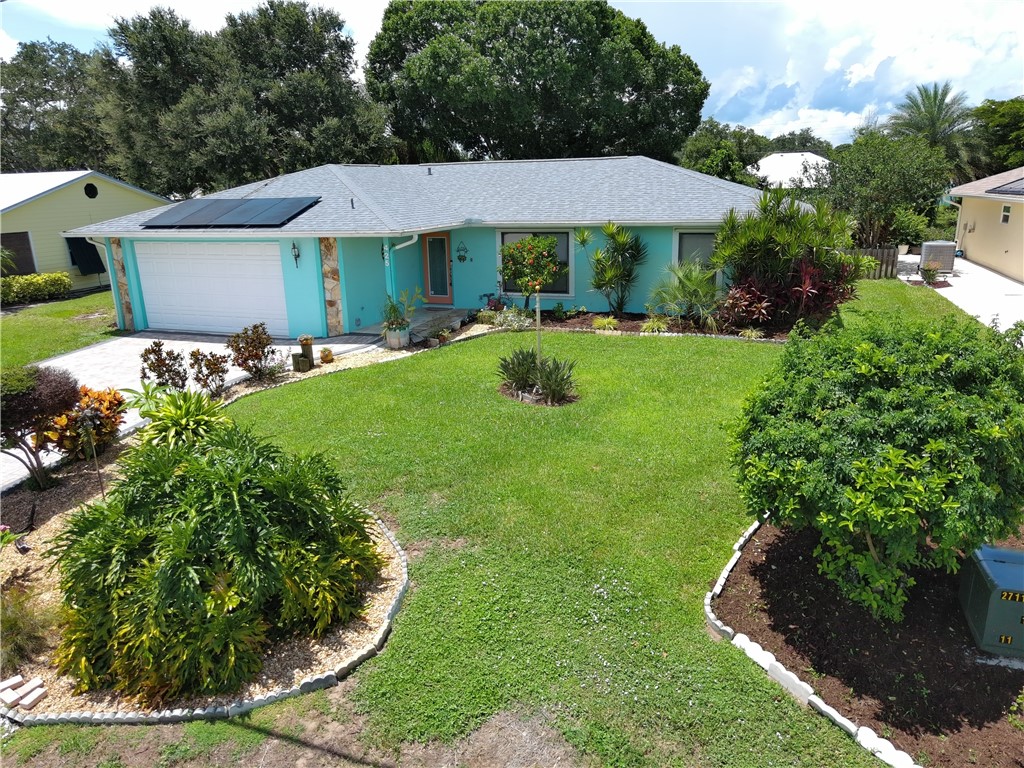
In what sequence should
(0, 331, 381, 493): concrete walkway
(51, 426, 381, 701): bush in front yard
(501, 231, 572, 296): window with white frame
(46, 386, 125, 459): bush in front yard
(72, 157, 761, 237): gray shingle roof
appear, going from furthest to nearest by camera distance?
1. (501, 231, 572, 296): window with white frame
2. (72, 157, 761, 237): gray shingle roof
3. (0, 331, 381, 493): concrete walkway
4. (46, 386, 125, 459): bush in front yard
5. (51, 426, 381, 701): bush in front yard

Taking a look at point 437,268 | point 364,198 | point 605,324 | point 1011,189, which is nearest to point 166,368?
point 364,198

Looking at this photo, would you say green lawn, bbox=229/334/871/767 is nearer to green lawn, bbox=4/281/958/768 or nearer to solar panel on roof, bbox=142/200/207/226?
green lawn, bbox=4/281/958/768

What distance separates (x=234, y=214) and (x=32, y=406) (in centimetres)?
953

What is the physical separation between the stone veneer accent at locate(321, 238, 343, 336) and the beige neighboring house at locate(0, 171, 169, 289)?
14.9 meters

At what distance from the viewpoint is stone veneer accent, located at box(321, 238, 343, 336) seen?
1459 centimetres

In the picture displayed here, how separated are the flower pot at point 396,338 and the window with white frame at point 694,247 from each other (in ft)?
23.6

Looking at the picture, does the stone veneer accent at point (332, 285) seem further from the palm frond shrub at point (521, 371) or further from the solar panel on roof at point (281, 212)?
the palm frond shrub at point (521, 371)

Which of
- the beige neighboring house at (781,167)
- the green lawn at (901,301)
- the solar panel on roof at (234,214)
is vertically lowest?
the green lawn at (901,301)

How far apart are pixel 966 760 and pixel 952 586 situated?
69.4 inches

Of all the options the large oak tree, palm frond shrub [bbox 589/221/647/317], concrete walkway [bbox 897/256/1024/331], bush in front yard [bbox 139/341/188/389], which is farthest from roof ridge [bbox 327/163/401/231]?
concrete walkway [bbox 897/256/1024/331]

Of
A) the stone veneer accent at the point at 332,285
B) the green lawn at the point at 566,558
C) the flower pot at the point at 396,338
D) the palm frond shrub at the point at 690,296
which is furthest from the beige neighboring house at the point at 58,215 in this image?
the palm frond shrub at the point at 690,296

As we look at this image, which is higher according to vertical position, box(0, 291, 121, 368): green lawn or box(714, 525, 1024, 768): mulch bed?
box(0, 291, 121, 368): green lawn

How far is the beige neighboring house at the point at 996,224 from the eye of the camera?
21.0 m

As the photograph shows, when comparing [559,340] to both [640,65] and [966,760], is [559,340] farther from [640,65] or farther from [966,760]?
[640,65]
